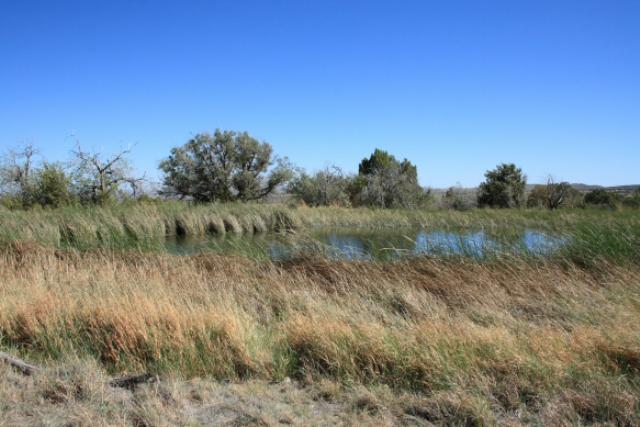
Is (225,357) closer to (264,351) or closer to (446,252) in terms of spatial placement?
(264,351)

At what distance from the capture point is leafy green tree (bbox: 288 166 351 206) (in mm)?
33094

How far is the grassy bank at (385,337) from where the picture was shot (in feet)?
11.9

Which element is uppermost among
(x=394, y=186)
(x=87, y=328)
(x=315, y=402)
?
(x=394, y=186)

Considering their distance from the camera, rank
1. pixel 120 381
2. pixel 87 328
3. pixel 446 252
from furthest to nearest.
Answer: pixel 446 252, pixel 87 328, pixel 120 381

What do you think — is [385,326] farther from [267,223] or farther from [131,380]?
[267,223]

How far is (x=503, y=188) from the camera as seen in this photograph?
33.1m

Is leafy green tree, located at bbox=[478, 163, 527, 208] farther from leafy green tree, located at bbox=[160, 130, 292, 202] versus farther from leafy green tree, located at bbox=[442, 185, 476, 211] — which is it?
leafy green tree, located at bbox=[160, 130, 292, 202]

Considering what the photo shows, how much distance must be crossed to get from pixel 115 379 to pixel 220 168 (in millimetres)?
30677

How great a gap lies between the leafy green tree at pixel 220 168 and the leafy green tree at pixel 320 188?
4.08 ft

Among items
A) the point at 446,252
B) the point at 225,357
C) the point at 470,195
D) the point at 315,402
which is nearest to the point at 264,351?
the point at 225,357

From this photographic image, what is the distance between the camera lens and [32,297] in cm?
577

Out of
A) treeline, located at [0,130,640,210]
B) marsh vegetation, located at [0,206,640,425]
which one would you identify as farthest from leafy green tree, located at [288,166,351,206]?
marsh vegetation, located at [0,206,640,425]

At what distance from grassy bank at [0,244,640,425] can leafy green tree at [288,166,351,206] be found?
83.9 ft

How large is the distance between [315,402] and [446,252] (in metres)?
6.66
